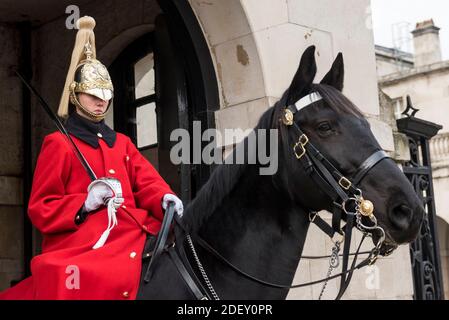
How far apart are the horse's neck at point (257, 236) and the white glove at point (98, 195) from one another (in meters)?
0.46

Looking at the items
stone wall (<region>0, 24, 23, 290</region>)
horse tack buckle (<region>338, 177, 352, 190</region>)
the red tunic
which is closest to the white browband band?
horse tack buckle (<region>338, 177, 352, 190</region>)

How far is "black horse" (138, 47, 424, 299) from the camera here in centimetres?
291

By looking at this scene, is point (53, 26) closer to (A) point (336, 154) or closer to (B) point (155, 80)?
(B) point (155, 80)

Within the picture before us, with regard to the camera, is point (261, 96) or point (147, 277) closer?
point (147, 277)

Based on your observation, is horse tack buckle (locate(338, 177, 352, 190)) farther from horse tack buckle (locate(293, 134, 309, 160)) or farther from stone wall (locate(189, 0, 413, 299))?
stone wall (locate(189, 0, 413, 299))

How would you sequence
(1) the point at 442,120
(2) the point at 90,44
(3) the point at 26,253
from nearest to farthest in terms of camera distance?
(2) the point at 90,44 < (3) the point at 26,253 < (1) the point at 442,120

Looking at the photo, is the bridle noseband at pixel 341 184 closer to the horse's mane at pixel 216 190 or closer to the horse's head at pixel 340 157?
the horse's head at pixel 340 157

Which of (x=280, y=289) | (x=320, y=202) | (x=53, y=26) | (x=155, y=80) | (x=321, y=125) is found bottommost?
(x=280, y=289)

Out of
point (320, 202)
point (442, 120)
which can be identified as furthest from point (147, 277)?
point (442, 120)

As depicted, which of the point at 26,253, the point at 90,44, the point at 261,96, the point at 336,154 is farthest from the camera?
the point at 26,253

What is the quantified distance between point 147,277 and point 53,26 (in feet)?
16.0

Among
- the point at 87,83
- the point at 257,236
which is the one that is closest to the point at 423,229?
the point at 257,236

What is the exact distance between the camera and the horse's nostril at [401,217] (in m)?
2.74

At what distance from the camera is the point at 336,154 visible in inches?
114
